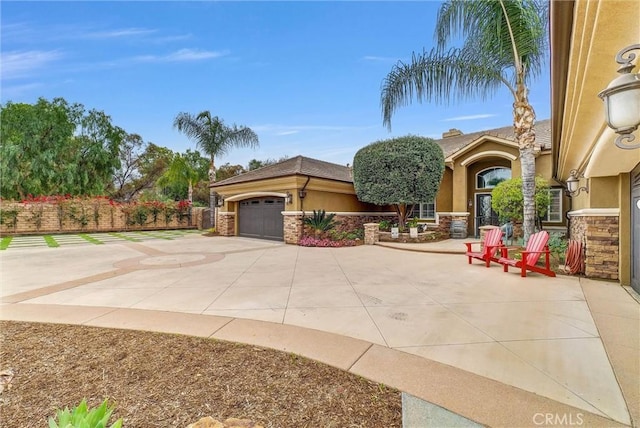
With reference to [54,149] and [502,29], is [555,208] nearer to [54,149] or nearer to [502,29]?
[502,29]

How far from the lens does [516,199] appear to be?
10648 mm

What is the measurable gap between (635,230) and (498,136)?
29.7 feet

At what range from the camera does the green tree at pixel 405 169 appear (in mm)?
12422

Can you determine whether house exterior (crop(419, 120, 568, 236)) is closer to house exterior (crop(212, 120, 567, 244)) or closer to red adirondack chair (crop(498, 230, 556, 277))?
house exterior (crop(212, 120, 567, 244))

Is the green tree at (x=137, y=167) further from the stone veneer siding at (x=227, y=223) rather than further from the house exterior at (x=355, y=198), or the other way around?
the house exterior at (x=355, y=198)

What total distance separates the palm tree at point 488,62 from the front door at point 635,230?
336 centimetres

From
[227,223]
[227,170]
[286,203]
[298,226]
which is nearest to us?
[298,226]

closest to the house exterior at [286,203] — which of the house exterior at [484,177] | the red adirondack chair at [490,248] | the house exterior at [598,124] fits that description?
the house exterior at [484,177]

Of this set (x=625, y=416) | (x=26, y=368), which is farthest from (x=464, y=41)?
(x=26, y=368)

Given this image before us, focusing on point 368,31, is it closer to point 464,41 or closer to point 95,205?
point 464,41

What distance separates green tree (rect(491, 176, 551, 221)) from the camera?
35.2 ft

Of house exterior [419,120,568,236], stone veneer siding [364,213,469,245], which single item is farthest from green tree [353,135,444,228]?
house exterior [419,120,568,236]

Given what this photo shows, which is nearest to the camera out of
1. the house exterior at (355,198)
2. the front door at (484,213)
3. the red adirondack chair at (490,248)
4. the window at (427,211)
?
the red adirondack chair at (490,248)

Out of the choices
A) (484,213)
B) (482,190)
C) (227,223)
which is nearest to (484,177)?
(482,190)
